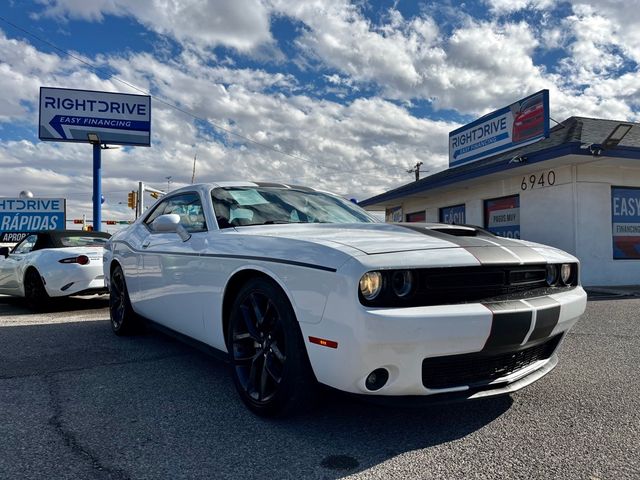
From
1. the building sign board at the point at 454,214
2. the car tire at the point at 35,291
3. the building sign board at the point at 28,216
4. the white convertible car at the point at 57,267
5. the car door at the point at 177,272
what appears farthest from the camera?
the building sign board at the point at 28,216

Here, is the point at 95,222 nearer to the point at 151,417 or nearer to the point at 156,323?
the point at 156,323

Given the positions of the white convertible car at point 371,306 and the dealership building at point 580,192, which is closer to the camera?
the white convertible car at point 371,306

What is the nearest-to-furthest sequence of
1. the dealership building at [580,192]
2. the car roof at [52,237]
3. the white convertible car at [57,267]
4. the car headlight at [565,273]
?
the car headlight at [565,273] → the white convertible car at [57,267] → the car roof at [52,237] → the dealership building at [580,192]

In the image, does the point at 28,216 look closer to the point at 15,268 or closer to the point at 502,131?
the point at 15,268

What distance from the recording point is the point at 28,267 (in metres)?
7.20

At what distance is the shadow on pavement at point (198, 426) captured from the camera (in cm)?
229

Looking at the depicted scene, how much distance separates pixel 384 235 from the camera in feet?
9.29

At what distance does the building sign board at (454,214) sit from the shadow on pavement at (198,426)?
13.1 metres

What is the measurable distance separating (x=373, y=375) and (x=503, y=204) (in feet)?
41.9

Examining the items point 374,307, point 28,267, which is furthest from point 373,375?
point 28,267

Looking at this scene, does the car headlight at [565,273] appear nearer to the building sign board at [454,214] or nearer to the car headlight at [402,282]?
the car headlight at [402,282]

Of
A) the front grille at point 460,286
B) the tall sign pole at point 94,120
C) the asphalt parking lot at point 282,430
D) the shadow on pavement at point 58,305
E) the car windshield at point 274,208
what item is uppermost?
the tall sign pole at point 94,120

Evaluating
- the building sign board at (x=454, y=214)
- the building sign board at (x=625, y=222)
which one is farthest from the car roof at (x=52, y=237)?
the building sign board at (x=625, y=222)

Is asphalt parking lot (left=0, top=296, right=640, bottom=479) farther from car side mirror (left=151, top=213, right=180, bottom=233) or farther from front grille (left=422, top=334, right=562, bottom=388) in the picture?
car side mirror (left=151, top=213, right=180, bottom=233)
